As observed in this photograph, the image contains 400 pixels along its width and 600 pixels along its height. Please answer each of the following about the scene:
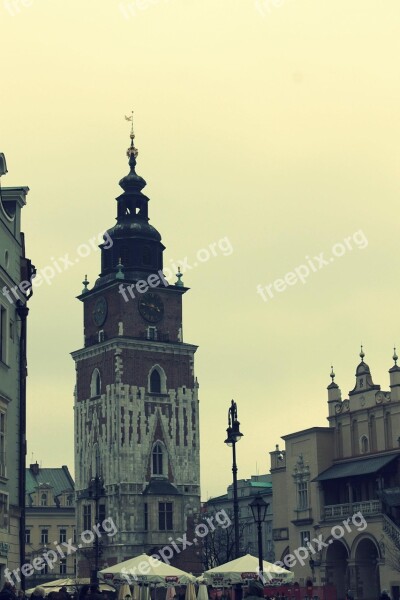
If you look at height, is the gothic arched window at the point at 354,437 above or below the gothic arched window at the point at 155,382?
below

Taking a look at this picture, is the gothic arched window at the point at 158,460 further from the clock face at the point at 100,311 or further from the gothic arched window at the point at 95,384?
the clock face at the point at 100,311

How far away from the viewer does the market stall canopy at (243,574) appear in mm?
35906

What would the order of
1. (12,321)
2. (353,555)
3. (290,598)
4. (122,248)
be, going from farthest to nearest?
(122,248) < (353,555) < (290,598) < (12,321)

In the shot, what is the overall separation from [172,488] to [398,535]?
1196 inches

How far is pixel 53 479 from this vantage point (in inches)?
5069

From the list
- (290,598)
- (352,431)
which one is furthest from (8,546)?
(352,431)

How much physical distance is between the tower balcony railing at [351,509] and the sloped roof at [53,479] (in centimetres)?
5651

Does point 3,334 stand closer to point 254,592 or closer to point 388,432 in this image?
point 254,592

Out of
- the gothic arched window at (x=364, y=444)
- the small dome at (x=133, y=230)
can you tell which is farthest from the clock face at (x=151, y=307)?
the gothic arched window at (x=364, y=444)

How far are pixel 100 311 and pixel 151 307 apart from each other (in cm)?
466

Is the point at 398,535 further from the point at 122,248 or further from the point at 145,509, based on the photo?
the point at 122,248

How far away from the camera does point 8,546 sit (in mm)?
31172

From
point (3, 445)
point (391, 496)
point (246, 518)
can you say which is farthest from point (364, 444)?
point (246, 518)

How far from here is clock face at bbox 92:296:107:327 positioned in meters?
96.6
